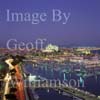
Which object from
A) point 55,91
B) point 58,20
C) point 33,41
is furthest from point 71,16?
point 55,91

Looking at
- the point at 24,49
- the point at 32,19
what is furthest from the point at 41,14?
the point at 24,49

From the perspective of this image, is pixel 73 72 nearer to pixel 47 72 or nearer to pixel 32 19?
pixel 47 72

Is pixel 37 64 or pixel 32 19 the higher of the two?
pixel 32 19

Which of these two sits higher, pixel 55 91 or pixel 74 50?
pixel 74 50

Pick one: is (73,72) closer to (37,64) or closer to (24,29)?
(37,64)

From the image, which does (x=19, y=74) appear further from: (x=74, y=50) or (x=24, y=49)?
(x=74, y=50)

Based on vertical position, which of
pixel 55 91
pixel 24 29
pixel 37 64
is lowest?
pixel 55 91

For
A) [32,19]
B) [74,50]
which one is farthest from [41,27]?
[74,50]
